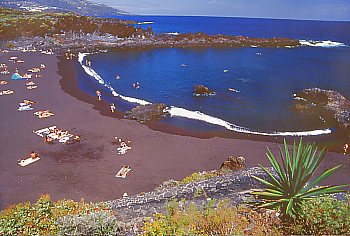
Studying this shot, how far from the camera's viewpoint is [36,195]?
16.8 metres

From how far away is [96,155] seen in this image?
71.3 feet

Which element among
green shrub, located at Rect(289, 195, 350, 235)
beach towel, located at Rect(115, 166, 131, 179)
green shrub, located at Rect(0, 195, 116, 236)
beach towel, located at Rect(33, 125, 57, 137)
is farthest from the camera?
beach towel, located at Rect(33, 125, 57, 137)

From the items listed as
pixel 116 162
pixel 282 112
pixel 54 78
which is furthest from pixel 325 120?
pixel 54 78

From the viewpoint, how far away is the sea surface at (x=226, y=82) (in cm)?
3080

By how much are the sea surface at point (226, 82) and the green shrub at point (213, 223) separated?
64.9ft

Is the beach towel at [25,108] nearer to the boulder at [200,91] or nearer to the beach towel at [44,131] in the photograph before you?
the beach towel at [44,131]

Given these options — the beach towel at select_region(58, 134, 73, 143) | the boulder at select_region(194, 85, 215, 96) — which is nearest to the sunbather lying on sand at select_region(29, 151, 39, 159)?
the beach towel at select_region(58, 134, 73, 143)

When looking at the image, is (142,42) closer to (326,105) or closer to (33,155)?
(326,105)

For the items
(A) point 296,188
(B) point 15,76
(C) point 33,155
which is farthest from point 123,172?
(B) point 15,76

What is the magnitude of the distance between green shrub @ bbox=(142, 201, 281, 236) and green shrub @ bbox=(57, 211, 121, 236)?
0.99 meters

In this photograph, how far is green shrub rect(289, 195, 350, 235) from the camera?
669 cm

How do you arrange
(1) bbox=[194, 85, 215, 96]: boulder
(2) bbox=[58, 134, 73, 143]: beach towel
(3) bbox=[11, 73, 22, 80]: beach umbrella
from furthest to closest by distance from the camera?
(3) bbox=[11, 73, 22, 80]: beach umbrella < (1) bbox=[194, 85, 215, 96]: boulder < (2) bbox=[58, 134, 73, 143]: beach towel

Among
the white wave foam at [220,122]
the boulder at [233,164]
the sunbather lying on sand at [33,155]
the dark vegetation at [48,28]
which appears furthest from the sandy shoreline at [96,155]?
the dark vegetation at [48,28]

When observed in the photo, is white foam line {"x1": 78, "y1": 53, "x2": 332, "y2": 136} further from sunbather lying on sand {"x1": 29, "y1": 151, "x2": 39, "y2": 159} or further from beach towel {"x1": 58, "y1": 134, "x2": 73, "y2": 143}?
sunbather lying on sand {"x1": 29, "y1": 151, "x2": 39, "y2": 159}
